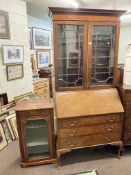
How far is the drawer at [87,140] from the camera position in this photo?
2.11 metres

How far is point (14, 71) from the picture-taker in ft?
10.5

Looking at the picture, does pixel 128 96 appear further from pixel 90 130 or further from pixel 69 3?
pixel 69 3

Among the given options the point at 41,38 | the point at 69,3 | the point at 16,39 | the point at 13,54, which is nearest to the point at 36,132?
the point at 13,54

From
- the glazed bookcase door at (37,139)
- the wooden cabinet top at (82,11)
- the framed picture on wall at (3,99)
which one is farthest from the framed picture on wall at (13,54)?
the glazed bookcase door at (37,139)

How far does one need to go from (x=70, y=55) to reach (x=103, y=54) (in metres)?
0.48

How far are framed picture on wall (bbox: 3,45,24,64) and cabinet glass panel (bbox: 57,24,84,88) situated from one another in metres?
1.29

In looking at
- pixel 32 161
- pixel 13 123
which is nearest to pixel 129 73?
pixel 32 161

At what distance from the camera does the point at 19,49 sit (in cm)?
325

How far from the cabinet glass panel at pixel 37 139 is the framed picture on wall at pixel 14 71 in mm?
1294

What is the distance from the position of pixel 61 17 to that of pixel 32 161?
1897 mm

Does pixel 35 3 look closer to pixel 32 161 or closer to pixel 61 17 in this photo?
pixel 61 17

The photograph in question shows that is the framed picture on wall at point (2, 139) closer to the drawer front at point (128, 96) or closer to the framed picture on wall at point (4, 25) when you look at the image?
the framed picture on wall at point (4, 25)

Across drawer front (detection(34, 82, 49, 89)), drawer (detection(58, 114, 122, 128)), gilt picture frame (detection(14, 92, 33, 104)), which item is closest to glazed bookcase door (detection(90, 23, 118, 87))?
drawer (detection(58, 114, 122, 128))

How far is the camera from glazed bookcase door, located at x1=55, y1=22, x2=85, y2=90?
2.11 meters
